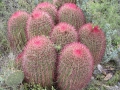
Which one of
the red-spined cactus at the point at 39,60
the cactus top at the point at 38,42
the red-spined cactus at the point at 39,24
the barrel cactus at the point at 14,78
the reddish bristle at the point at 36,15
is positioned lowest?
the barrel cactus at the point at 14,78

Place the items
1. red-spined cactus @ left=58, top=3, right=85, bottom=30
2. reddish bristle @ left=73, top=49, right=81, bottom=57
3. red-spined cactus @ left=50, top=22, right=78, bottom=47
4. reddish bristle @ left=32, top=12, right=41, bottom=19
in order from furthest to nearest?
red-spined cactus @ left=58, top=3, right=85, bottom=30
reddish bristle @ left=32, top=12, right=41, bottom=19
red-spined cactus @ left=50, top=22, right=78, bottom=47
reddish bristle @ left=73, top=49, right=81, bottom=57

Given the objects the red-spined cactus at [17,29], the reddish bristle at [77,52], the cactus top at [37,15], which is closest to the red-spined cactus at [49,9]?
the red-spined cactus at [17,29]

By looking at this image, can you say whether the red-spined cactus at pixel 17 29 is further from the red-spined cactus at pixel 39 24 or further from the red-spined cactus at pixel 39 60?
the red-spined cactus at pixel 39 60

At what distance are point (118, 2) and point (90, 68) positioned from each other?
244 cm

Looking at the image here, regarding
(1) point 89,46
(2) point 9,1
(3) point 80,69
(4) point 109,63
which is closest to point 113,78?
(4) point 109,63

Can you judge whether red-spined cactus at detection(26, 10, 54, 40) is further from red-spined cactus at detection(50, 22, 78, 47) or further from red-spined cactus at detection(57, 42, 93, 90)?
red-spined cactus at detection(57, 42, 93, 90)

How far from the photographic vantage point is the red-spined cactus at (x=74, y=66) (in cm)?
286

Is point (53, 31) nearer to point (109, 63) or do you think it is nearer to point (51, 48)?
point (51, 48)

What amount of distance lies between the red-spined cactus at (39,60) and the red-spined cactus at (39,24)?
312mm

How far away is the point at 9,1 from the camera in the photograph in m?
4.87

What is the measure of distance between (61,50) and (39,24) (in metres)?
0.46

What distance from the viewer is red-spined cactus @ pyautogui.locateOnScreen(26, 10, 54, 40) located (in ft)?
10.7

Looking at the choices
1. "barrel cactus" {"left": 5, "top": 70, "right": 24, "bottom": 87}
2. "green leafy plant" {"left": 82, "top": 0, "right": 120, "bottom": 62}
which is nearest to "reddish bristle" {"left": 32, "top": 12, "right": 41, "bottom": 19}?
"barrel cactus" {"left": 5, "top": 70, "right": 24, "bottom": 87}

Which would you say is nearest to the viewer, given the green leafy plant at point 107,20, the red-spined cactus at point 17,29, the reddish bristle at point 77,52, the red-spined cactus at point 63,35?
the reddish bristle at point 77,52
